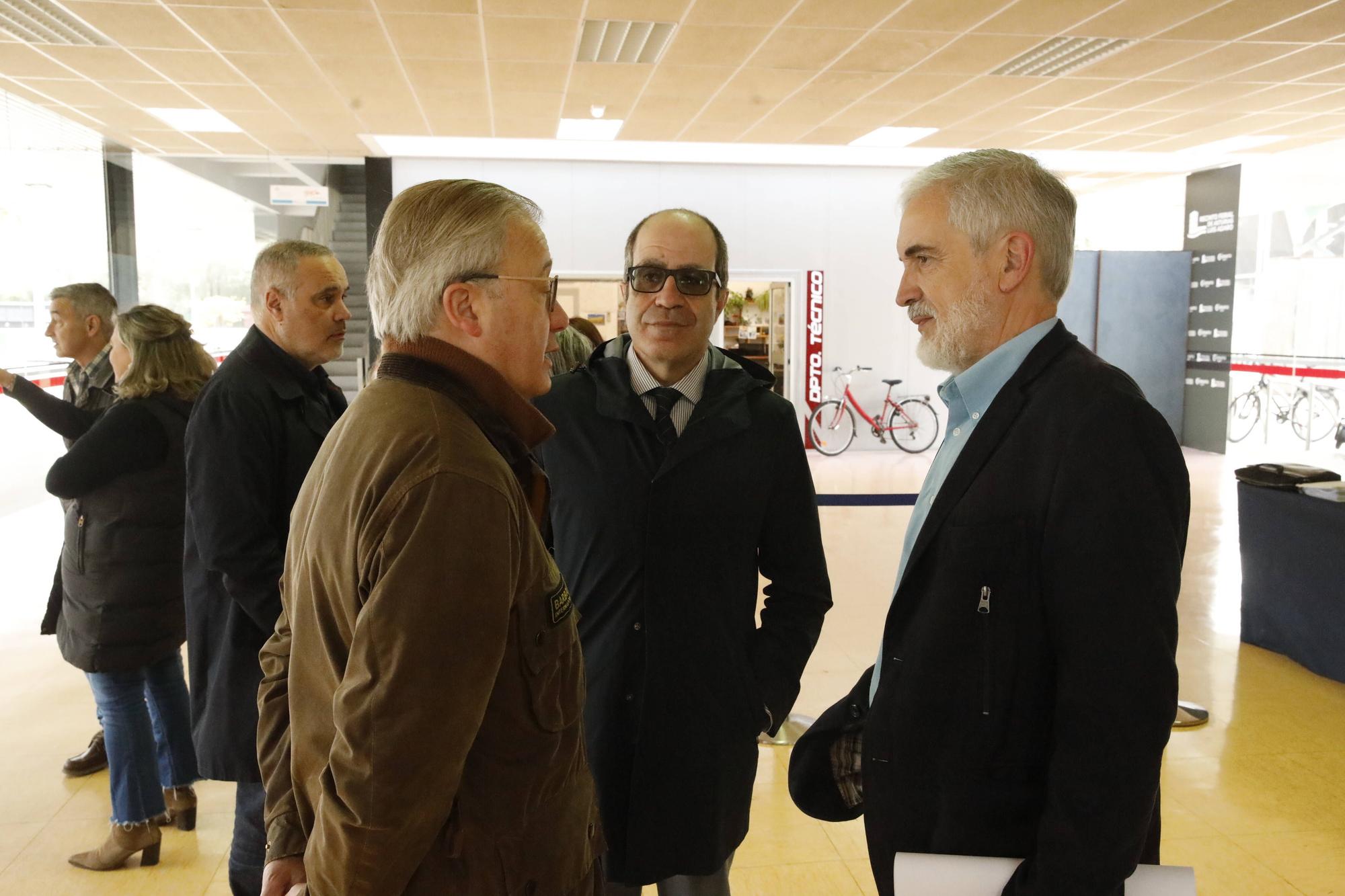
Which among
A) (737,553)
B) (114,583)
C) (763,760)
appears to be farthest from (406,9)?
(737,553)

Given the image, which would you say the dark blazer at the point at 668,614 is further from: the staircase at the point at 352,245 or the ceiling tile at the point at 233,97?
the staircase at the point at 352,245

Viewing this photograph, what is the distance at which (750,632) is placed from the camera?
188 centimetres

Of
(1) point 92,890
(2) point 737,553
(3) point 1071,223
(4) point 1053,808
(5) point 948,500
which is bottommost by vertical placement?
(1) point 92,890

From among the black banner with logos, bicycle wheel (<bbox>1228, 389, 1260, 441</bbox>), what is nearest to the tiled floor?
the black banner with logos

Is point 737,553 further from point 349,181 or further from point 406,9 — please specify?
point 349,181

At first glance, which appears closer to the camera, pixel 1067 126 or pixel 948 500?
pixel 948 500

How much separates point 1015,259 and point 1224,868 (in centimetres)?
249

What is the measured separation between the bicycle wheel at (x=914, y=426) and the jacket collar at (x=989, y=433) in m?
11.8

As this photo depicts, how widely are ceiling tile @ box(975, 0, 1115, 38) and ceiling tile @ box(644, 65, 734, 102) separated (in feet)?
7.09

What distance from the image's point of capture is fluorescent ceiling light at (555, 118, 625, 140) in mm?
10012

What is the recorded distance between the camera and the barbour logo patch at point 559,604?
116cm

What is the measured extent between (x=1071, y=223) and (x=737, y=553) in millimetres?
800

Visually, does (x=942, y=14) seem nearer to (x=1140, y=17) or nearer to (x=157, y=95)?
(x=1140, y=17)

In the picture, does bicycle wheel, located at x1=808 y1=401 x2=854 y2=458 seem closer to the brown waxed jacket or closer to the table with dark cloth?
the table with dark cloth
